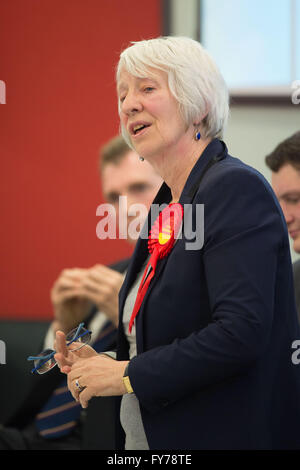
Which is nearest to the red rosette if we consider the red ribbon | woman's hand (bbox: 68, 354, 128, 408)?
the red ribbon

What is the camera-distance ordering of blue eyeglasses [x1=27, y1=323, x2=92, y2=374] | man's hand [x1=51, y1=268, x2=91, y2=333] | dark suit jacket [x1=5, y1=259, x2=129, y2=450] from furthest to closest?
1. man's hand [x1=51, y1=268, x2=91, y2=333]
2. dark suit jacket [x1=5, y1=259, x2=129, y2=450]
3. blue eyeglasses [x1=27, y1=323, x2=92, y2=374]

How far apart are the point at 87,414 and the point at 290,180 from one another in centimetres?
101

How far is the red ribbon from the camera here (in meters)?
1.17

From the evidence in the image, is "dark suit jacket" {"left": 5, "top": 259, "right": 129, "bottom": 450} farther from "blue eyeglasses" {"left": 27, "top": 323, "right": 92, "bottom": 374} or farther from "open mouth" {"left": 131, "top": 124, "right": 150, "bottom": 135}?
"open mouth" {"left": 131, "top": 124, "right": 150, "bottom": 135}

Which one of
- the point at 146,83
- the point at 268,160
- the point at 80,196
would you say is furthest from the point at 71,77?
the point at 146,83

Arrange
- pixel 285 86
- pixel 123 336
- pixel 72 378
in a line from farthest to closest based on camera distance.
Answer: pixel 285 86
pixel 123 336
pixel 72 378

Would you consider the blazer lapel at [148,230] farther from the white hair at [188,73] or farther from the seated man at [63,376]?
the seated man at [63,376]

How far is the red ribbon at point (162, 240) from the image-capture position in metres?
1.17

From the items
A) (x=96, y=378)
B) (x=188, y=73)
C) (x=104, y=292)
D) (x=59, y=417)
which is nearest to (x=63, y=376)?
(x=59, y=417)

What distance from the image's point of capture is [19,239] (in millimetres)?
3064

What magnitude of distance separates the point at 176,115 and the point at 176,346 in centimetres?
48

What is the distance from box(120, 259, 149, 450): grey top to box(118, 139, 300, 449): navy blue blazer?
0.09 m

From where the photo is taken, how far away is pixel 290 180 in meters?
1.68
